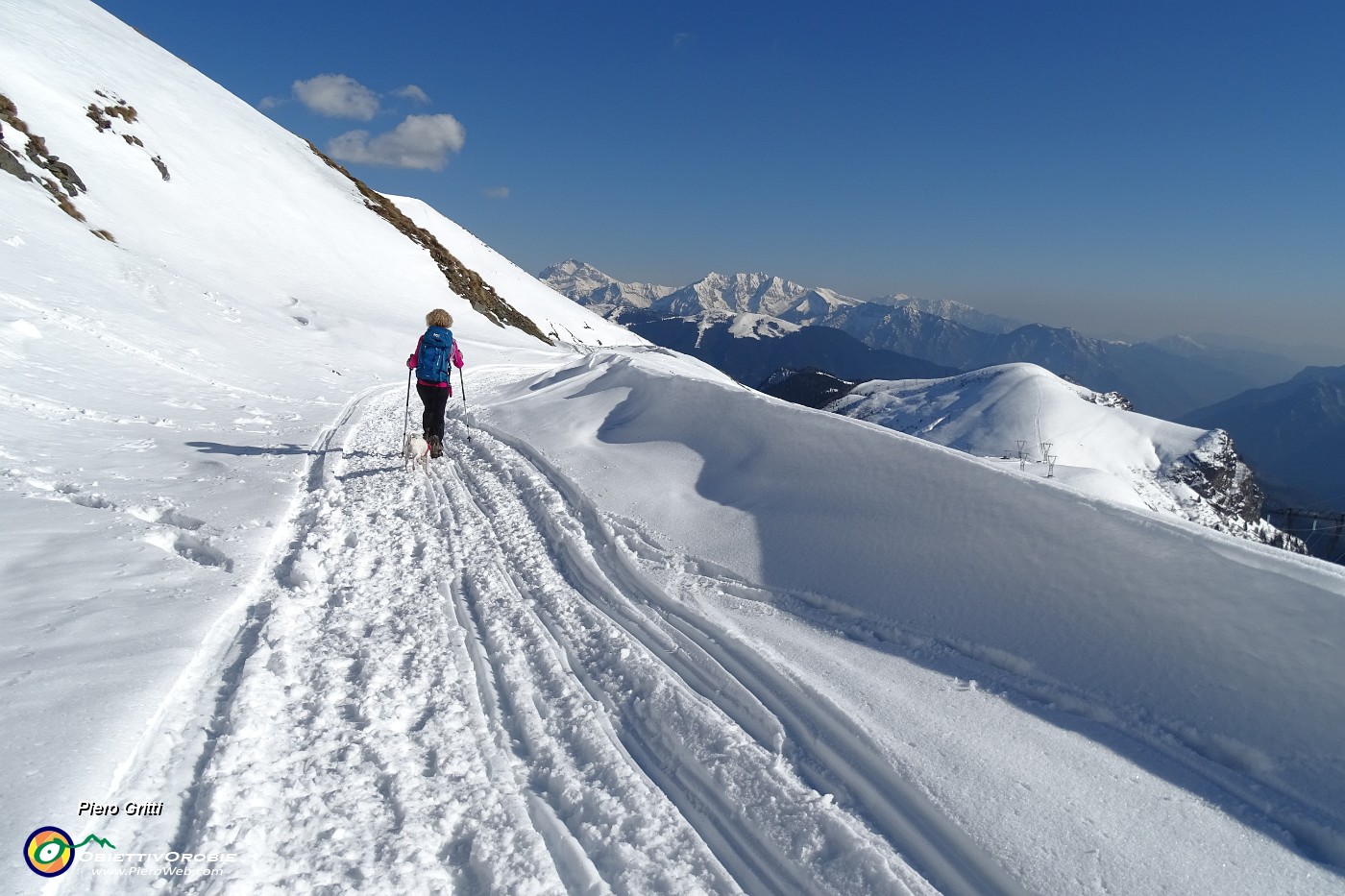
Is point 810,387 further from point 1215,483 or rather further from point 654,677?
point 654,677

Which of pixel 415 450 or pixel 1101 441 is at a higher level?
pixel 1101 441

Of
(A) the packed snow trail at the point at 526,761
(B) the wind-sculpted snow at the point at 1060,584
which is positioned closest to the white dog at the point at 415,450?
(B) the wind-sculpted snow at the point at 1060,584

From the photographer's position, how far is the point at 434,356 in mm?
9570

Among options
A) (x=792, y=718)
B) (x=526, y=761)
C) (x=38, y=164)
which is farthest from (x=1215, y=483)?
(x=38, y=164)

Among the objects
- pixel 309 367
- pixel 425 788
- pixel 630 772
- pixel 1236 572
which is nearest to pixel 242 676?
pixel 425 788

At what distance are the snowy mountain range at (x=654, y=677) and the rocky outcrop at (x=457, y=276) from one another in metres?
37.8

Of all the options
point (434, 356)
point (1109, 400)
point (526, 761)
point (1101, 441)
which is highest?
point (1109, 400)

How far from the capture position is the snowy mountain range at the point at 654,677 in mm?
2824

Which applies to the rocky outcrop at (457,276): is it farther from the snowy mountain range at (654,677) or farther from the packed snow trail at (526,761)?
the packed snow trail at (526,761)

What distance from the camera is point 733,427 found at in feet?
28.5

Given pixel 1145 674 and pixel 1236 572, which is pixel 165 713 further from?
pixel 1236 572

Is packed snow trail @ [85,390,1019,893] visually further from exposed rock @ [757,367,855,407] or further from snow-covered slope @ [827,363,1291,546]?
exposed rock @ [757,367,855,407]

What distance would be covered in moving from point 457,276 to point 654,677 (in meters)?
49.7

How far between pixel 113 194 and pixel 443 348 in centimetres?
2894
